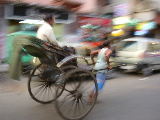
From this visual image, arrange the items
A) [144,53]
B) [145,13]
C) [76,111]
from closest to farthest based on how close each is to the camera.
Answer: [76,111] < [144,53] < [145,13]

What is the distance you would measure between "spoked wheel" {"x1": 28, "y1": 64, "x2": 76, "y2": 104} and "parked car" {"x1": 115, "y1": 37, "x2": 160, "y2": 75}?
4.61 meters

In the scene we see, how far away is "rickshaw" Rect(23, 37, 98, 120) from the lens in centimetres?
373

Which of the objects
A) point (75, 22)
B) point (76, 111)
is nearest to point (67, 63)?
point (76, 111)

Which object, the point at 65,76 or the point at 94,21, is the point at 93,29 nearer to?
the point at 94,21

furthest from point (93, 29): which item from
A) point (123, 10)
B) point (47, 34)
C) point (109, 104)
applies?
point (47, 34)

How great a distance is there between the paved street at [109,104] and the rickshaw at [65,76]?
40 centimetres

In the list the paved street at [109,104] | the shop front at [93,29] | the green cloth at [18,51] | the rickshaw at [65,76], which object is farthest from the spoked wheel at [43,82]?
the shop front at [93,29]

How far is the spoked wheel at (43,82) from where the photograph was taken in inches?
170

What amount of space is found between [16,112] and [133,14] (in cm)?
1434

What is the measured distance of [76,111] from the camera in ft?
12.8

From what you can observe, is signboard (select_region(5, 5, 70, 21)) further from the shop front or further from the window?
the window

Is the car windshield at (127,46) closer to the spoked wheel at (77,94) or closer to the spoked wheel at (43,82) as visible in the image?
the spoked wheel at (43,82)

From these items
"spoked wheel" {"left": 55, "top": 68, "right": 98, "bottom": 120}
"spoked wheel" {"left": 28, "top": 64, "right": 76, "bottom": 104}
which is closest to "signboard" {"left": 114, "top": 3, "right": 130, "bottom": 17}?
"spoked wheel" {"left": 28, "top": 64, "right": 76, "bottom": 104}

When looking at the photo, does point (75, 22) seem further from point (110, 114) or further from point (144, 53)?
point (110, 114)
